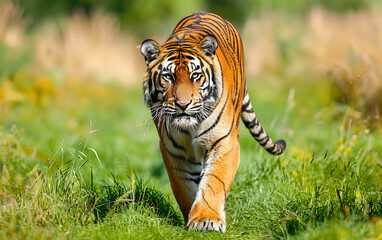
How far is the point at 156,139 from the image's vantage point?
378 inches

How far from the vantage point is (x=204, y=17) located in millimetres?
5461

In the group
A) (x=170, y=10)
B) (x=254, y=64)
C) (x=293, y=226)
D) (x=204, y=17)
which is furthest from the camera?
(x=170, y=10)

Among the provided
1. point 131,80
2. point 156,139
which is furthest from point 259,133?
point 131,80

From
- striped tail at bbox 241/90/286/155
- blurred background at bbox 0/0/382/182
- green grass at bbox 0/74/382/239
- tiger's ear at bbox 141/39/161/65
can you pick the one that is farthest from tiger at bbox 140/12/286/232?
blurred background at bbox 0/0/382/182

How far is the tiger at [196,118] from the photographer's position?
4293 mm

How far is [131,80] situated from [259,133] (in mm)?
9946

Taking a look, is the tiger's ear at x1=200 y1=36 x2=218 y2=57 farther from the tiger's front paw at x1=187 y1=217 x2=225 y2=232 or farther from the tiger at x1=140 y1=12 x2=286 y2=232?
the tiger's front paw at x1=187 y1=217 x2=225 y2=232

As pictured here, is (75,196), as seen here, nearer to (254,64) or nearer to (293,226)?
(293,226)

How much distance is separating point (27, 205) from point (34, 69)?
25.8ft

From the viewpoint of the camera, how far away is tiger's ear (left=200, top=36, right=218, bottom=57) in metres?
4.50

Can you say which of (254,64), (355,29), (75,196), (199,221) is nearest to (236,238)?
(199,221)

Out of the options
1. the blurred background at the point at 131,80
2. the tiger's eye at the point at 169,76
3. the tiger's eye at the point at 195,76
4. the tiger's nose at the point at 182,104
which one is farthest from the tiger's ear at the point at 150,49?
the blurred background at the point at 131,80

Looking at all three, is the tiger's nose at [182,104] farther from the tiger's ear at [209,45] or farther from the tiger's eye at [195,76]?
the tiger's ear at [209,45]

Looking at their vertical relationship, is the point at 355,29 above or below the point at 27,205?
above
